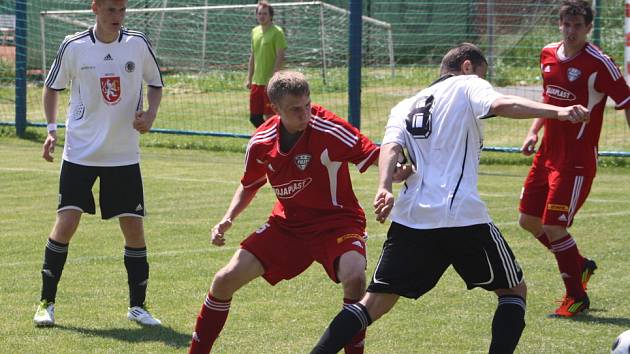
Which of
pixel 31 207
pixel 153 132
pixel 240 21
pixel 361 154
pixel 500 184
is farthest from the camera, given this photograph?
pixel 240 21

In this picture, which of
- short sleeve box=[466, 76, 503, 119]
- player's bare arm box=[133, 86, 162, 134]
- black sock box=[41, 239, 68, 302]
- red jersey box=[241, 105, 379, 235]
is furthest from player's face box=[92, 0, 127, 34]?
short sleeve box=[466, 76, 503, 119]

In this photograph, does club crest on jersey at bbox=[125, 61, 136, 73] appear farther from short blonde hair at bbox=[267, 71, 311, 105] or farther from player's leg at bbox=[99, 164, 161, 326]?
short blonde hair at bbox=[267, 71, 311, 105]

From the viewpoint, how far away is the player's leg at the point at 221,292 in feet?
18.1

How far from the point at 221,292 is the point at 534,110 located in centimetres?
182

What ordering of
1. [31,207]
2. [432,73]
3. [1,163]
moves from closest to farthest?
[31,207]
[1,163]
[432,73]

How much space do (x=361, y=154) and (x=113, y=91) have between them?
196 cm

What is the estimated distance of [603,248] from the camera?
29.5 feet

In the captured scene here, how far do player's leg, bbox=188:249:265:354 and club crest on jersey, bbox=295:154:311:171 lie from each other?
50cm

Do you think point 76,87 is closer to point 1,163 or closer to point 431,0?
point 1,163

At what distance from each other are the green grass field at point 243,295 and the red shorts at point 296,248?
27.9 inches

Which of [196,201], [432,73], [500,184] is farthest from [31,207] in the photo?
[432,73]

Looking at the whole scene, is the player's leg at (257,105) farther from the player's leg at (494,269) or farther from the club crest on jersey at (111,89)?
the player's leg at (494,269)

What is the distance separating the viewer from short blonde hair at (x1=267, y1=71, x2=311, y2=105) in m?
5.34

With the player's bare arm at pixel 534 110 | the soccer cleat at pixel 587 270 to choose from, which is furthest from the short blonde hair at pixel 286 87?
the soccer cleat at pixel 587 270
